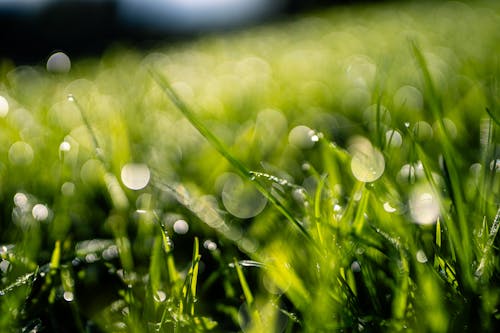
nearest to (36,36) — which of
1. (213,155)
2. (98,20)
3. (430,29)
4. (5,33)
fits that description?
(5,33)

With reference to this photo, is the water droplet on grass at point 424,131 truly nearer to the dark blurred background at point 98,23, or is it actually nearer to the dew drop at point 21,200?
the dew drop at point 21,200

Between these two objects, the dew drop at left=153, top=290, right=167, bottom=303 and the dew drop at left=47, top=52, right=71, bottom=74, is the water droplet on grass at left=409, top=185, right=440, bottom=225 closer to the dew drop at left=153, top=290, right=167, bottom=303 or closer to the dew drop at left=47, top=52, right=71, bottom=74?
the dew drop at left=153, top=290, right=167, bottom=303

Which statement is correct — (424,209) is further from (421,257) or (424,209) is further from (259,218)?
(259,218)

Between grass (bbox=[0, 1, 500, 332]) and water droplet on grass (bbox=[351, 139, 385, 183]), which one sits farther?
water droplet on grass (bbox=[351, 139, 385, 183])

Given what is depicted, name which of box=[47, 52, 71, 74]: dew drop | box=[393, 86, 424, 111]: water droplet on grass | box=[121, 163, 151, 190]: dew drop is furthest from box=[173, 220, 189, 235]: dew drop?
box=[47, 52, 71, 74]: dew drop

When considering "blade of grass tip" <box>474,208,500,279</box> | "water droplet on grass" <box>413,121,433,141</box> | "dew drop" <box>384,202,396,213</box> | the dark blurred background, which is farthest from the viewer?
the dark blurred background

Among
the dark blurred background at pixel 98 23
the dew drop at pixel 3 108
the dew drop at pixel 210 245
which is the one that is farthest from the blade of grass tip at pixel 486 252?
the dark blurred background at pixel 98 23
